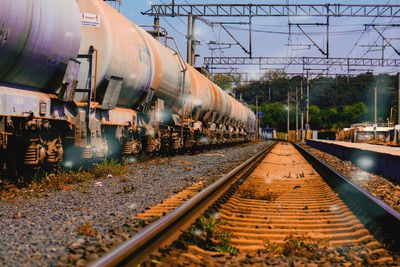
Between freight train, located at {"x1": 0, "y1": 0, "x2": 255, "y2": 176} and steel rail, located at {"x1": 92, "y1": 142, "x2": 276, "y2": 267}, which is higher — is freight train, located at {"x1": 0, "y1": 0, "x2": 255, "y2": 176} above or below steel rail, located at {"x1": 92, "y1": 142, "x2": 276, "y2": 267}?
above

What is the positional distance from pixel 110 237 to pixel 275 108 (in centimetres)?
11178

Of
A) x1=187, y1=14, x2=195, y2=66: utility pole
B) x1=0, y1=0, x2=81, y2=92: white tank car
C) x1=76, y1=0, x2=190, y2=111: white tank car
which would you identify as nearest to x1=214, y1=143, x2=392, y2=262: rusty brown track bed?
x1=0, y1=0, x2=81, y2=92: white tank car

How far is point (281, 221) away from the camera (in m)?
5.79

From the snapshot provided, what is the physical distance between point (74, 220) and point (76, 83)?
14.7 feet

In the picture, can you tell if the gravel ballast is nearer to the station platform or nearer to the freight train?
the freight train

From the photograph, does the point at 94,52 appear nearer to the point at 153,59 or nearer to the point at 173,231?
the point at 153,59

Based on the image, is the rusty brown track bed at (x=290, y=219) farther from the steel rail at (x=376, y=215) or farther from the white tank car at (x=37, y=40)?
the white tank car at (x=37, y=40)

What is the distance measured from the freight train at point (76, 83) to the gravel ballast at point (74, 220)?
2.87ft

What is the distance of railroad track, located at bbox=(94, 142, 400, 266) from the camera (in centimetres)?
425

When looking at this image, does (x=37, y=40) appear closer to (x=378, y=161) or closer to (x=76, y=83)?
(x=76, y=83)

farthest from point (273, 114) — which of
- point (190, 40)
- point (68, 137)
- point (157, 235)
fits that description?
point (157, 235)

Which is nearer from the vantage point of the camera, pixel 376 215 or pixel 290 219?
pixel 376 215

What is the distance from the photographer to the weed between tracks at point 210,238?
4320 mm

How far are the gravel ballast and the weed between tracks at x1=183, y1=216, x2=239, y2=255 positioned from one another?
1.82 feet
